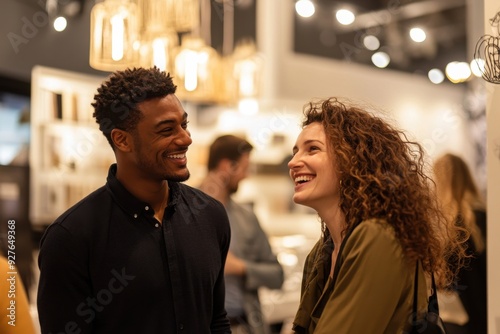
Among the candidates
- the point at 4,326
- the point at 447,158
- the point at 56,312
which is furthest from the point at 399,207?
the point at 447,158

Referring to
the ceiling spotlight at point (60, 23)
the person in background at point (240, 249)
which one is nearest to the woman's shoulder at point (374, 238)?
the person in background at point (240, 249)

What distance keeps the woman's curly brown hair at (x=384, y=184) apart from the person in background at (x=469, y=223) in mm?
1253

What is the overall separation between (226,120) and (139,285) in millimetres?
4617

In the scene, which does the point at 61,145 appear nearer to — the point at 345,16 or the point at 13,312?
the point at 13,312

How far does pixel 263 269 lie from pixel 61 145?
5.78ft

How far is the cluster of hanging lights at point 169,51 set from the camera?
4.17 metres

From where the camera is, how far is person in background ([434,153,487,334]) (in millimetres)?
3268

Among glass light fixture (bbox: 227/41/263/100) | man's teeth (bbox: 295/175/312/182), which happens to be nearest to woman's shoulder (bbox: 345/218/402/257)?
man's teeth (bbox: 295/175/312/182)

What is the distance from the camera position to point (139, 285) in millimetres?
1873

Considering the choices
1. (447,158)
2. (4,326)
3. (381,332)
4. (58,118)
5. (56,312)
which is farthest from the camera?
(58,118)

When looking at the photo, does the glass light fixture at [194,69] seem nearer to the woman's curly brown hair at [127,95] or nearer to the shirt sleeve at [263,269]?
the shirt sleeve at [263,269]

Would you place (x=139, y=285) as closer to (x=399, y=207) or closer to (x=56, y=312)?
(x=56, y=312)

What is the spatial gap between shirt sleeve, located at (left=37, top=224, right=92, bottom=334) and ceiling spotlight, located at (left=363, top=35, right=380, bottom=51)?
243 inches
